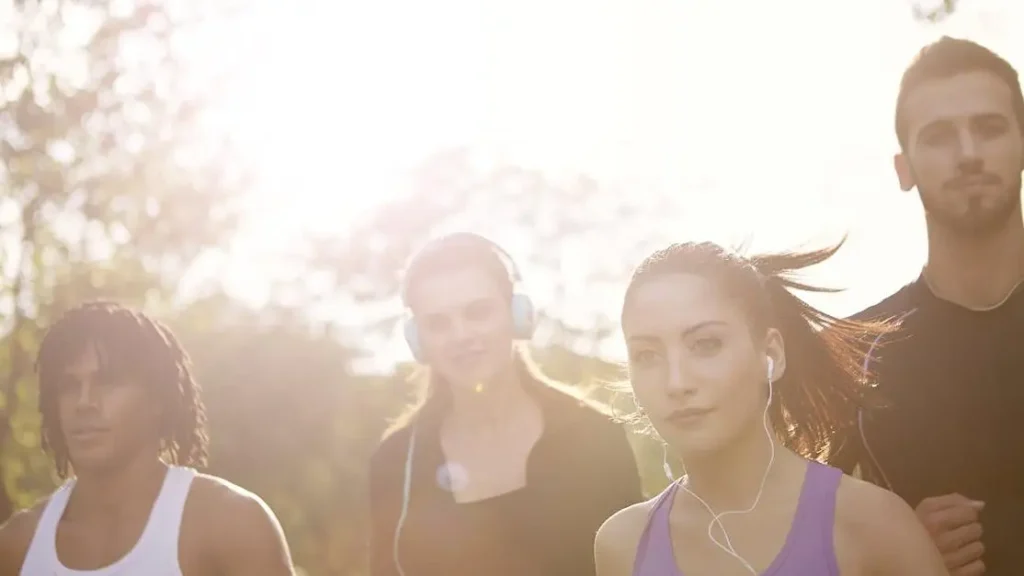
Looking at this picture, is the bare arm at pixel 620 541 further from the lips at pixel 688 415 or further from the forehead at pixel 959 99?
the forehead at pixel 959 99

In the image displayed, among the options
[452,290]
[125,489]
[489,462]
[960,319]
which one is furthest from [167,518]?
[960,319]

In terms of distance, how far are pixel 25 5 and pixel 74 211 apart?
245cm

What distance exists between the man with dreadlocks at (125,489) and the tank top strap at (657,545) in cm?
165

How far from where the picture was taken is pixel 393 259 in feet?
74.6

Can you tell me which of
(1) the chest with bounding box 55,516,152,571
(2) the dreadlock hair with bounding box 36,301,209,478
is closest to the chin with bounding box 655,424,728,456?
(1) the chest with bounding box 55,516,152,571

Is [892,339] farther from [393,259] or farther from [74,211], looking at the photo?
[393,259]

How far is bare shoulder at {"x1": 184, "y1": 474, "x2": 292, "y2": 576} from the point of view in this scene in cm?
481

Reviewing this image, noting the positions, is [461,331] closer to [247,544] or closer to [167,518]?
[247,544]

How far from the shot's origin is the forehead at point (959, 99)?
14.9ft

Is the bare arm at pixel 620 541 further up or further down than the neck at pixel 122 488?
further down

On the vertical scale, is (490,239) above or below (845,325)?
above

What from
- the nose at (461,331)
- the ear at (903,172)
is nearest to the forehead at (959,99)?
the ear at (903,172)

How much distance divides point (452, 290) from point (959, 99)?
2.11 metres

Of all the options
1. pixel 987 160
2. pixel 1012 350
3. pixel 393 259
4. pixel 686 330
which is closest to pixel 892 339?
pixel 1012 350
